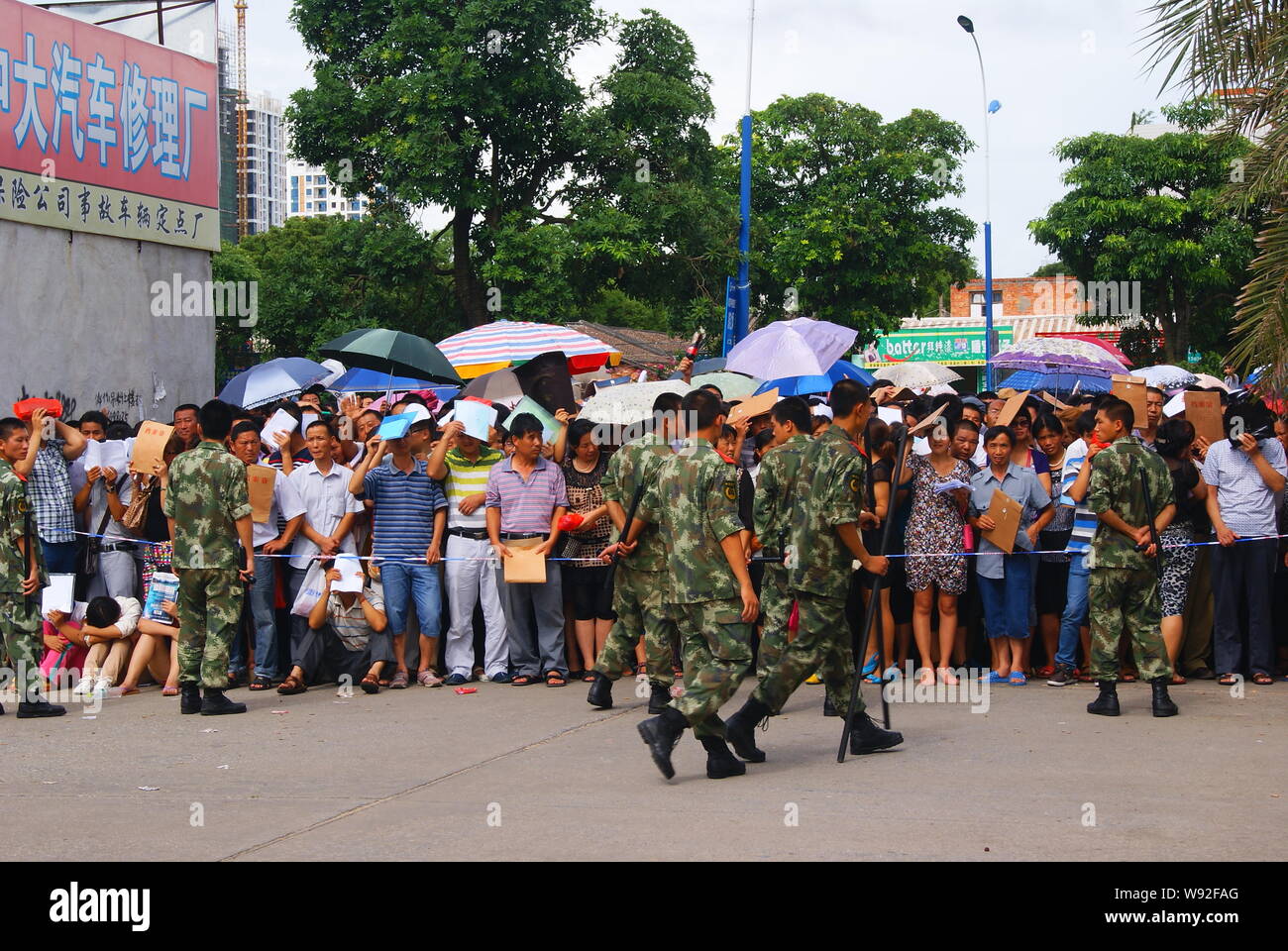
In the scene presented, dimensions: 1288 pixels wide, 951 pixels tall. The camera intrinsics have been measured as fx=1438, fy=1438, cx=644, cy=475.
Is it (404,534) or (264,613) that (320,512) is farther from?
(264,613)

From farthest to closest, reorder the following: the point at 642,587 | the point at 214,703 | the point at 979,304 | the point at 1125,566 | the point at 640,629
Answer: the point at 979,304
the point at 214,703
the point at 640,629
the point at 642,587
the point at 1125,566

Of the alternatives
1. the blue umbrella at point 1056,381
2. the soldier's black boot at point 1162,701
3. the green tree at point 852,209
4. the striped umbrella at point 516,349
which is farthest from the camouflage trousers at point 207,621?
the green tree at point 852,209

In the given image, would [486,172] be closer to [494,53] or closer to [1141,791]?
[494,53]

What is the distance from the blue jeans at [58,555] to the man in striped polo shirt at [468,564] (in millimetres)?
2854

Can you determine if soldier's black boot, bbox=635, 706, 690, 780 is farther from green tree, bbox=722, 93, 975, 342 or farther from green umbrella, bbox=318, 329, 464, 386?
green tree, bbox=722, 93, 975, 342

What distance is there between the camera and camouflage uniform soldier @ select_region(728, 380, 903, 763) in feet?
24.7

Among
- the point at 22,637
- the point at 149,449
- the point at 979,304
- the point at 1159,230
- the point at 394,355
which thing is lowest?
the point at 22,637

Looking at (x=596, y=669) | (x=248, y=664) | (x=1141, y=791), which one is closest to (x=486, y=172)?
(x=248, y=664)

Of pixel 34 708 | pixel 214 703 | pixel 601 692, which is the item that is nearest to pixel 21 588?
pixel 34 708

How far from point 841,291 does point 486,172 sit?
1709 cm

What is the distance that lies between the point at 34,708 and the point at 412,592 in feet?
8.86

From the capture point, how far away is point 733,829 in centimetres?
617

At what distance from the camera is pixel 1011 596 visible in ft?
33.6

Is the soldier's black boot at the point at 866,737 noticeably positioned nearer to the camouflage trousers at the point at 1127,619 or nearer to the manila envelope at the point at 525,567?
the camouflage trousers at the point at 1127,619
